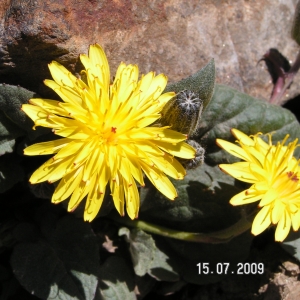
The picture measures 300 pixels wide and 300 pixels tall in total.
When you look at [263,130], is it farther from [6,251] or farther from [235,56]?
[6,251]

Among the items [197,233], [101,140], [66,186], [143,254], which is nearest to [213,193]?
[197,233]

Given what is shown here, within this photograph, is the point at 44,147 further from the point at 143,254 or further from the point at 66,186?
the point at 143,254

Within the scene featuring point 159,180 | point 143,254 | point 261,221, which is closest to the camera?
point 159,180

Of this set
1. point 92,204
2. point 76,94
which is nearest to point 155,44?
point 76,94

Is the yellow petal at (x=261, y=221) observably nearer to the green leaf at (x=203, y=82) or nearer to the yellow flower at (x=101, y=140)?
the yellow flower at (x=101, y=140)

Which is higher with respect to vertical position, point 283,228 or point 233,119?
point 233,119

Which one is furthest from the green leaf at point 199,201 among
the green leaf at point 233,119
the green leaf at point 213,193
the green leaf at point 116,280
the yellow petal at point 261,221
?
the yellow petal at point 261,221
